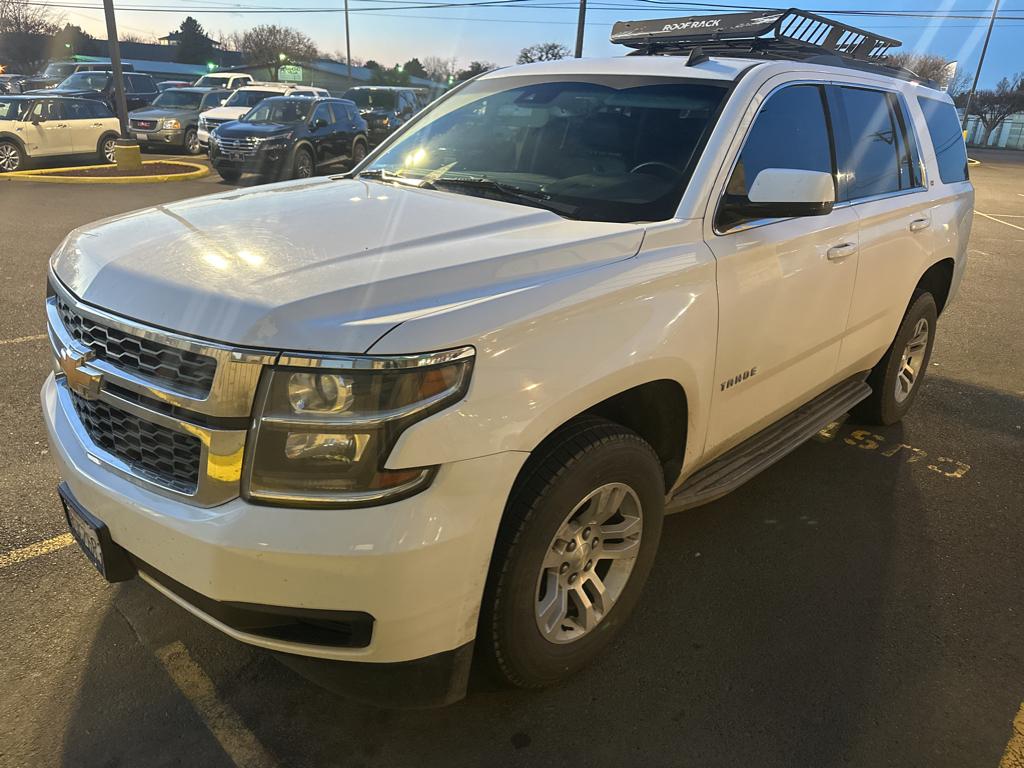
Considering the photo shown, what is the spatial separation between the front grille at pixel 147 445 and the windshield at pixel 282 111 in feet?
46.0

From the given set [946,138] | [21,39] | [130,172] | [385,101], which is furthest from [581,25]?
[21,39]

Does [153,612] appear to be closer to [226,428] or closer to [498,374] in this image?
[226,428]

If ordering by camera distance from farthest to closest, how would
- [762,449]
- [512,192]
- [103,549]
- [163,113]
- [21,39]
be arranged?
[21,39], [163,113], [762,449], [512,192], [103,549]

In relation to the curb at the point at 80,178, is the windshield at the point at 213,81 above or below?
above

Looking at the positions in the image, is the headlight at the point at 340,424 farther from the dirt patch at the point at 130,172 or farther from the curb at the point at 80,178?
the dirt patch at the point at 130,172

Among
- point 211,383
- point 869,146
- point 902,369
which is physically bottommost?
point 902,369

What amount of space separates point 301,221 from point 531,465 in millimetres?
1158

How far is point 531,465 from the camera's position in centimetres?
216

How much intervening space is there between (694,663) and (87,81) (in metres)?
25.4

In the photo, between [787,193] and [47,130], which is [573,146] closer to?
[787,193]

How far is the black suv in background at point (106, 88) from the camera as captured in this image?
21484 mm

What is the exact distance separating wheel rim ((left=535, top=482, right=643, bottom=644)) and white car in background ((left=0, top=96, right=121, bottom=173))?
54.1ft

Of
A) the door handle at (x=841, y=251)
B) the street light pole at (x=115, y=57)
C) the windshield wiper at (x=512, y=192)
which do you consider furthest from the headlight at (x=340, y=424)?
the street light pole at (x=115, y=57)

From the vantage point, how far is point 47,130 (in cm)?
1546
